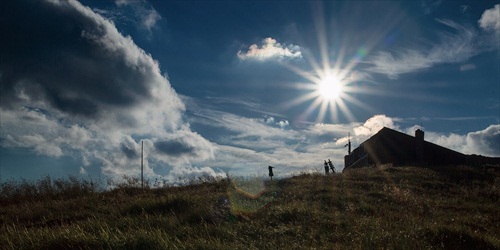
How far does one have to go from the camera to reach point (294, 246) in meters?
6.65

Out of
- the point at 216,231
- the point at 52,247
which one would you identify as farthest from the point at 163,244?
the point at 52,247

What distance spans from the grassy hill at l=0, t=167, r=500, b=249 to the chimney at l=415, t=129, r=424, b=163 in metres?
15.9

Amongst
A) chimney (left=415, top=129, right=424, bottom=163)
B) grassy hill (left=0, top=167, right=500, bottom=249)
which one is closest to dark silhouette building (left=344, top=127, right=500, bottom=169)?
chimney (left=415, top=129, right=424, bottom=163)

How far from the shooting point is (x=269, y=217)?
9594 millimetres

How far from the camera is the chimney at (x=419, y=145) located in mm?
35312

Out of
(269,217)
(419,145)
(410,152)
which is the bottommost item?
(269,217)

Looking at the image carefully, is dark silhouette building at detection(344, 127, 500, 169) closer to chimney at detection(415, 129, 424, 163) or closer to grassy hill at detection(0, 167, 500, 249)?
chimney at detection(415, 129, 424, 163)

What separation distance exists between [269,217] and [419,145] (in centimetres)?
3013

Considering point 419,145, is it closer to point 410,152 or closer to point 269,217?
point 410,152

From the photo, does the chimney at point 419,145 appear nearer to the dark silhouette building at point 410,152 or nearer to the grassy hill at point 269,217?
the dark silhouette building at point 410,152

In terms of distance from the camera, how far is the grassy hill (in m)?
7.07

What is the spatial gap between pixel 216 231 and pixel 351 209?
16.0 feet

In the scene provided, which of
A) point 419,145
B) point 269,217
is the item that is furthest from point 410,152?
point 269,217

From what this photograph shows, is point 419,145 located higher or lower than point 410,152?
higher
